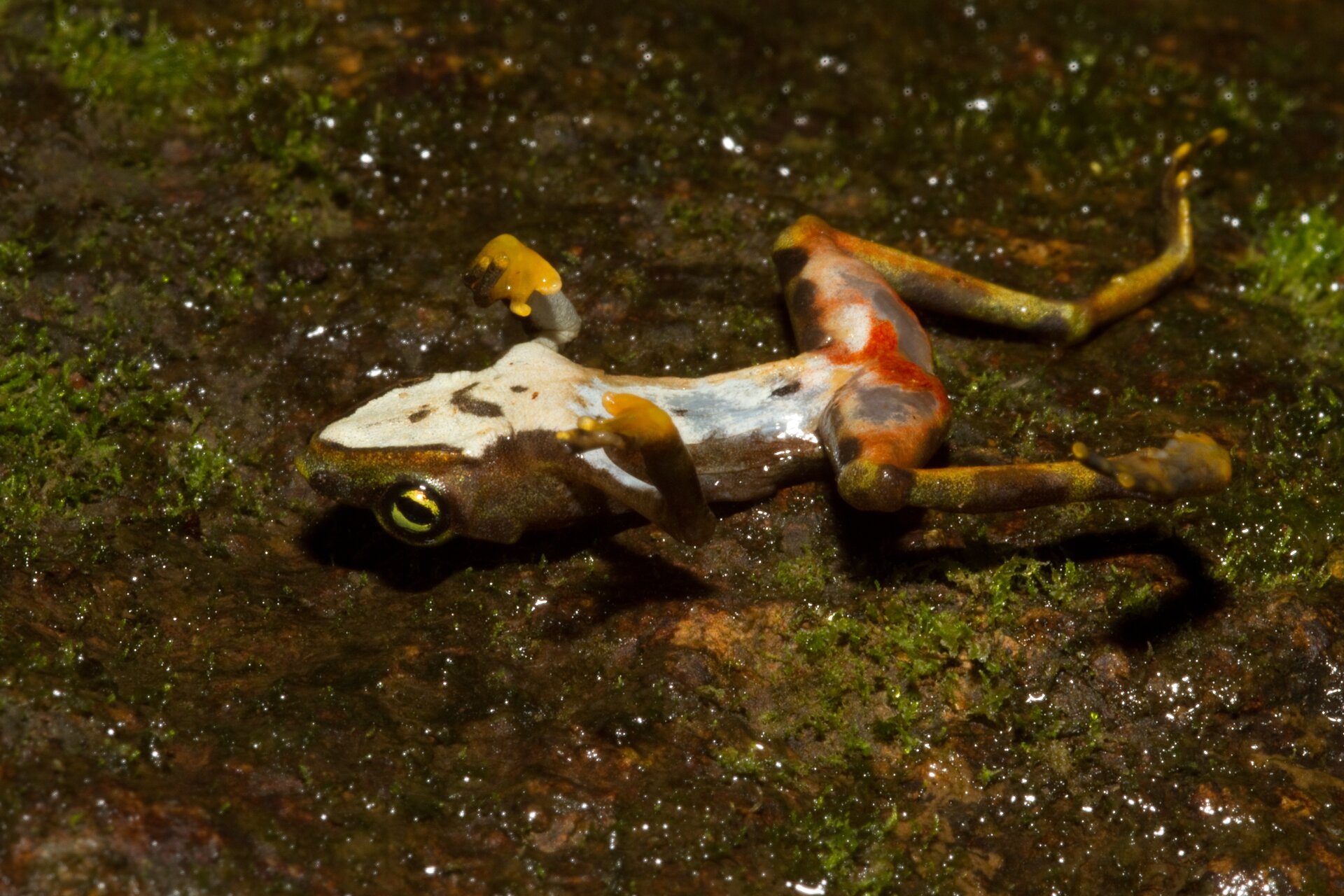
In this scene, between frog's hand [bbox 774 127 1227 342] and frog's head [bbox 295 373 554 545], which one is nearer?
frog's head [bbox 295 373 554 545]

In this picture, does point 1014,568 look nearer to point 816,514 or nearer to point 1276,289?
point 816,514

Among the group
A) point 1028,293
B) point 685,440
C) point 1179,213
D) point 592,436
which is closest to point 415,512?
point 592,436

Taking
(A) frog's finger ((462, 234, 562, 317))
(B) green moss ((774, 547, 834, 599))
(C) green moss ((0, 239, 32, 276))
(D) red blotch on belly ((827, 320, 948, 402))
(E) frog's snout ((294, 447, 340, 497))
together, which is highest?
(A) frog's finger ((462, 234, 562, 317))

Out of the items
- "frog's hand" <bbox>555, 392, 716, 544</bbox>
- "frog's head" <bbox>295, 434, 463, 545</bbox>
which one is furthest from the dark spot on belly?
"frog's hand" <bbox>555, 392, 716, 544</bbox>

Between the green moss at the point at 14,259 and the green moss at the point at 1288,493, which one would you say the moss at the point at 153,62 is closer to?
the green moss at the point at 14,259

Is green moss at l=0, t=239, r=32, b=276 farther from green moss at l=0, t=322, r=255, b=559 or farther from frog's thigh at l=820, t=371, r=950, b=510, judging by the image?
frog's thigh at l=820, t=371, r=950, b=510

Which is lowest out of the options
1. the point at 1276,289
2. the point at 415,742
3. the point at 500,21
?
the point at 415,742

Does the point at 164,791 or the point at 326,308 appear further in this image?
the point at 326,308

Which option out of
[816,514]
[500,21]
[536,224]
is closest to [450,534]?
[816,514]
